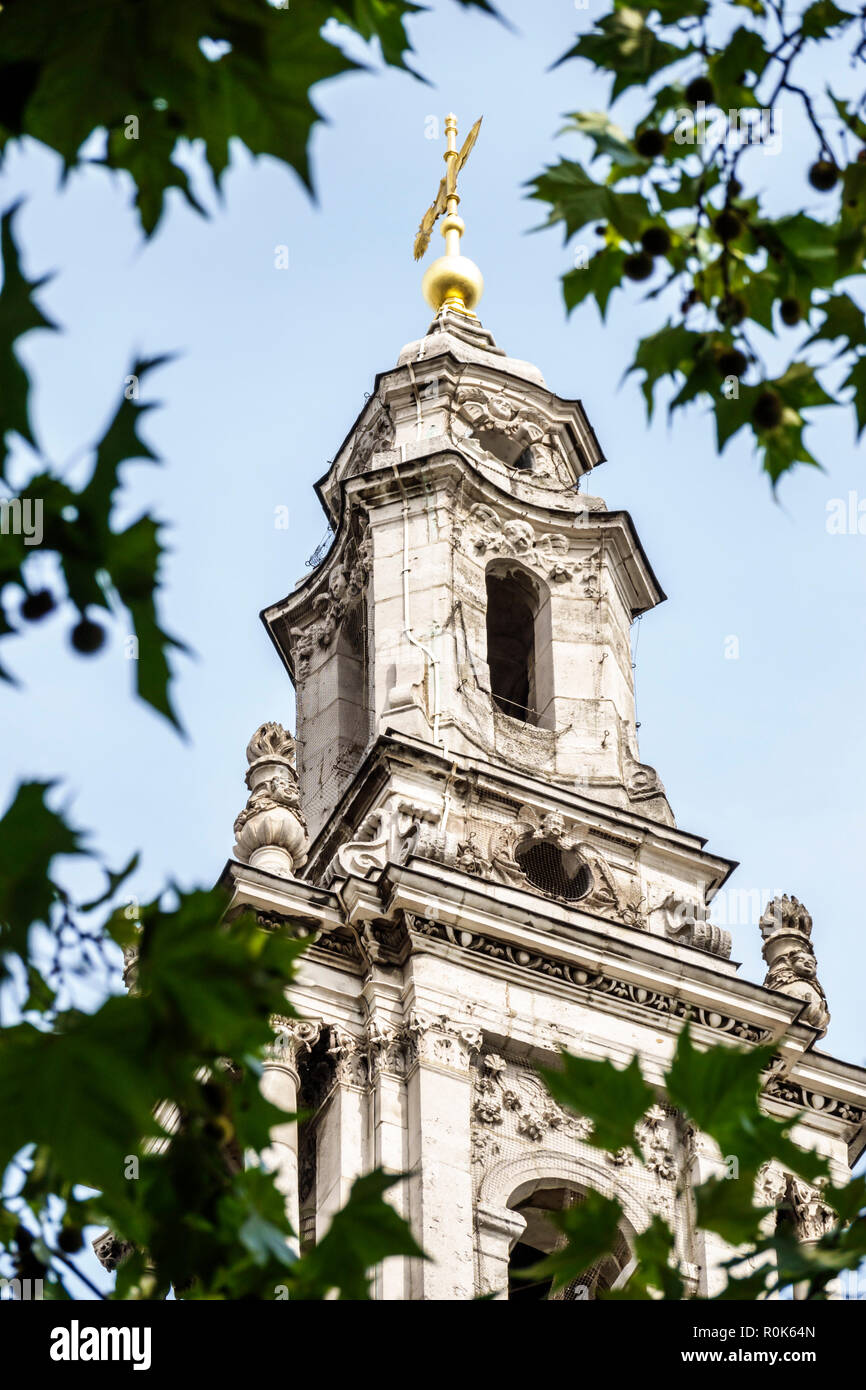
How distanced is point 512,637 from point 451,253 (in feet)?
34.5

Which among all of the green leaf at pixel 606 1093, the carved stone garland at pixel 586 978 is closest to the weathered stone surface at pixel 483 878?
the carved stone garland at pixel 586 978

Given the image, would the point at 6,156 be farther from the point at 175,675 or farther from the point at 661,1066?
the point at 661,1066

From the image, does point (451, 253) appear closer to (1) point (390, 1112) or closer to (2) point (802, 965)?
(2) point (802, 965)

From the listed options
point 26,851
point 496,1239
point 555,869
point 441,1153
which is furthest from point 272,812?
point 26,851

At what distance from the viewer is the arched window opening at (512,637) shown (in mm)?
35688

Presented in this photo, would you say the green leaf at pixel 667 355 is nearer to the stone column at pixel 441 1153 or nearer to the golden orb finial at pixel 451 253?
the stone column at pixel 441 1153

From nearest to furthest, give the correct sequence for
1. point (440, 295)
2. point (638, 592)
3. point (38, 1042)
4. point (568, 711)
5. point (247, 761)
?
1. point (38, 1042)
2. point (247, 761)
3. point (568, 711)
4. point (638, 592)
5. point (440, 295)

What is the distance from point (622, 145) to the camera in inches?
352

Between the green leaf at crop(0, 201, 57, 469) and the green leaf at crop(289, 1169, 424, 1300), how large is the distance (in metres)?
2.62

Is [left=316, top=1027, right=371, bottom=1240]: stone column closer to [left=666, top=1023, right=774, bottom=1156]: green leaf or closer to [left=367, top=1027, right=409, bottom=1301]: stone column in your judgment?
[left=367, top=1027, right=409, bottom=1301]: stone column

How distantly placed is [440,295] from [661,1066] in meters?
19.3

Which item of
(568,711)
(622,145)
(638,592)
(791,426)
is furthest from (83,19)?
(638,592)

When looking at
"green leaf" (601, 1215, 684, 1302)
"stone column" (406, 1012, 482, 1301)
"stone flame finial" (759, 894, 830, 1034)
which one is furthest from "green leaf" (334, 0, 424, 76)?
"stone flame finial" (759, 894, 830, 1034)

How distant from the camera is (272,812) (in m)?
29.9
